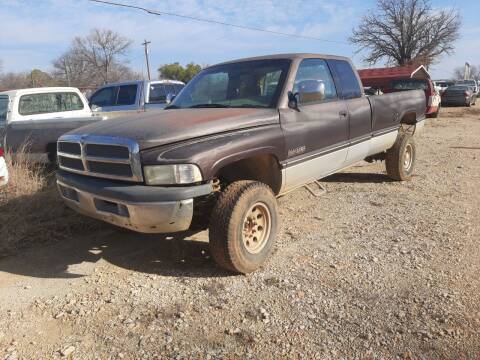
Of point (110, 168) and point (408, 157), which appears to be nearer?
point (110, 168)

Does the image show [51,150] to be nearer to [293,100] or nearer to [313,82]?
[293,100]

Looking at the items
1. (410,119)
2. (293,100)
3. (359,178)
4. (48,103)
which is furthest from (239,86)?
(48,103)

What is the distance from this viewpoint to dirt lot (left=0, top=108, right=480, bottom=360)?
274 centimetres

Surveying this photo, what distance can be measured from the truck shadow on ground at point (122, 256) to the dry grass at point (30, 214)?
0.19 meters

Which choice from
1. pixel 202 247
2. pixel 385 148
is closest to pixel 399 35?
pixel 385 148

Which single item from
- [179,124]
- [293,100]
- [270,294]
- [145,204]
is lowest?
[270,294]

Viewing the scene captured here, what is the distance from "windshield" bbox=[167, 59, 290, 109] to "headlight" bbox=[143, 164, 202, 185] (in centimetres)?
124

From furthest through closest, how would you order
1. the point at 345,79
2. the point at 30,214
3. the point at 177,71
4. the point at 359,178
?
the point at 177,71, the point at 359,178, the point at 345,79, the point at 30,214

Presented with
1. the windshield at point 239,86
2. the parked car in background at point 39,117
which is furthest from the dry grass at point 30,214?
the windshield at point 239,86

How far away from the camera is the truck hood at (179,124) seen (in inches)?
130

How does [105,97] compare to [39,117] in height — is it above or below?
above

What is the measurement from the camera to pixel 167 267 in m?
3.92

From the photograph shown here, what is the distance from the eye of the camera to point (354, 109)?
17.0ft

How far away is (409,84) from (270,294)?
17.1m
